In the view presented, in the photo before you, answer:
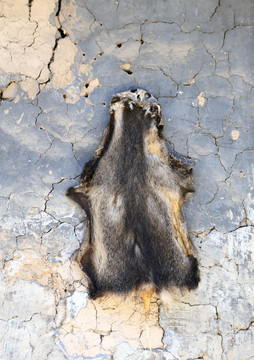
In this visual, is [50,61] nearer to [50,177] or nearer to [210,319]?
[50,177]

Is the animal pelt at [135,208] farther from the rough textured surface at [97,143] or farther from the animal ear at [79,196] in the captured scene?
the rough textured surface at [97,143]

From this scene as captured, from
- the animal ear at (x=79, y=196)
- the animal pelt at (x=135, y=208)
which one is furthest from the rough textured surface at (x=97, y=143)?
the animal pelt at (x=135, y=208)

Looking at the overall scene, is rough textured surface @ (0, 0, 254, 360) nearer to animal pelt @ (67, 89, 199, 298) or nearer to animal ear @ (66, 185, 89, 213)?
animal ear @ (66, 185, 89, 213)

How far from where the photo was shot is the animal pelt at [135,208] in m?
3.29

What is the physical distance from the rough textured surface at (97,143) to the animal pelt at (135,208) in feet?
0.76

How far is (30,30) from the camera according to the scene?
3.67m

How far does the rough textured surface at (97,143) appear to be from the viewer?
363 centimetres

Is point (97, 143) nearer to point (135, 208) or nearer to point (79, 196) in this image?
point (79, 196)

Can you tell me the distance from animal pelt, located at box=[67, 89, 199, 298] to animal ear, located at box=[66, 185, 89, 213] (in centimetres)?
3

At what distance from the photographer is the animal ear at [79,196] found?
140 inches

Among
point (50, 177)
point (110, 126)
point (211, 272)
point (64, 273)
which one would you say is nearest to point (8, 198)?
point (50, 177)

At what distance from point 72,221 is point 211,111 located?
56.2 inches

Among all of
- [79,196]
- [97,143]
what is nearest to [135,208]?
[79,196]

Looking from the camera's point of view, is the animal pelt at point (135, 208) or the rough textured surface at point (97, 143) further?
the rough textured surface at point (97, 143)
